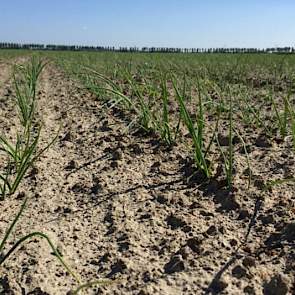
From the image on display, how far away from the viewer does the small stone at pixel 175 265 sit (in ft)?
4.71

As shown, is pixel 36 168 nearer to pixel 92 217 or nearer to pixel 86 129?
pixel 92 217

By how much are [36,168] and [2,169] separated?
0.19m

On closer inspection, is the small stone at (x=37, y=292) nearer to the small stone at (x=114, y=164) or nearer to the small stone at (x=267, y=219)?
the small stone at (x=267, y=219)

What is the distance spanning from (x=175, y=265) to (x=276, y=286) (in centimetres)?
31

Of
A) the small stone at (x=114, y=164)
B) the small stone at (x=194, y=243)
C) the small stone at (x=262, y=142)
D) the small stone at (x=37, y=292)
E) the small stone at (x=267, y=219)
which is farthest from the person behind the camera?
the small stone at (x=262, y=142)

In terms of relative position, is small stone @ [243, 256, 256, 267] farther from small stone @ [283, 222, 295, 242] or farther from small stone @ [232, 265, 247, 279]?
small stone @ [283, 222, 295, 242]

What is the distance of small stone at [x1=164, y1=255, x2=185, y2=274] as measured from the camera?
144cm

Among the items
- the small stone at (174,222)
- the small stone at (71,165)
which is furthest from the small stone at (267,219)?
the small stone at (71,165)

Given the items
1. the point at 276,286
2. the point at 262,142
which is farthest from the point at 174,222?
the point at 262,142

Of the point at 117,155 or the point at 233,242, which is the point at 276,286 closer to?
the point at 233,242

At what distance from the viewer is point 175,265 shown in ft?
4.77

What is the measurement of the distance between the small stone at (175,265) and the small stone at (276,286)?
10.1 inches

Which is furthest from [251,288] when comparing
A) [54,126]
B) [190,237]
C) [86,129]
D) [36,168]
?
[54,126]

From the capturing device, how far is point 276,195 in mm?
1866
